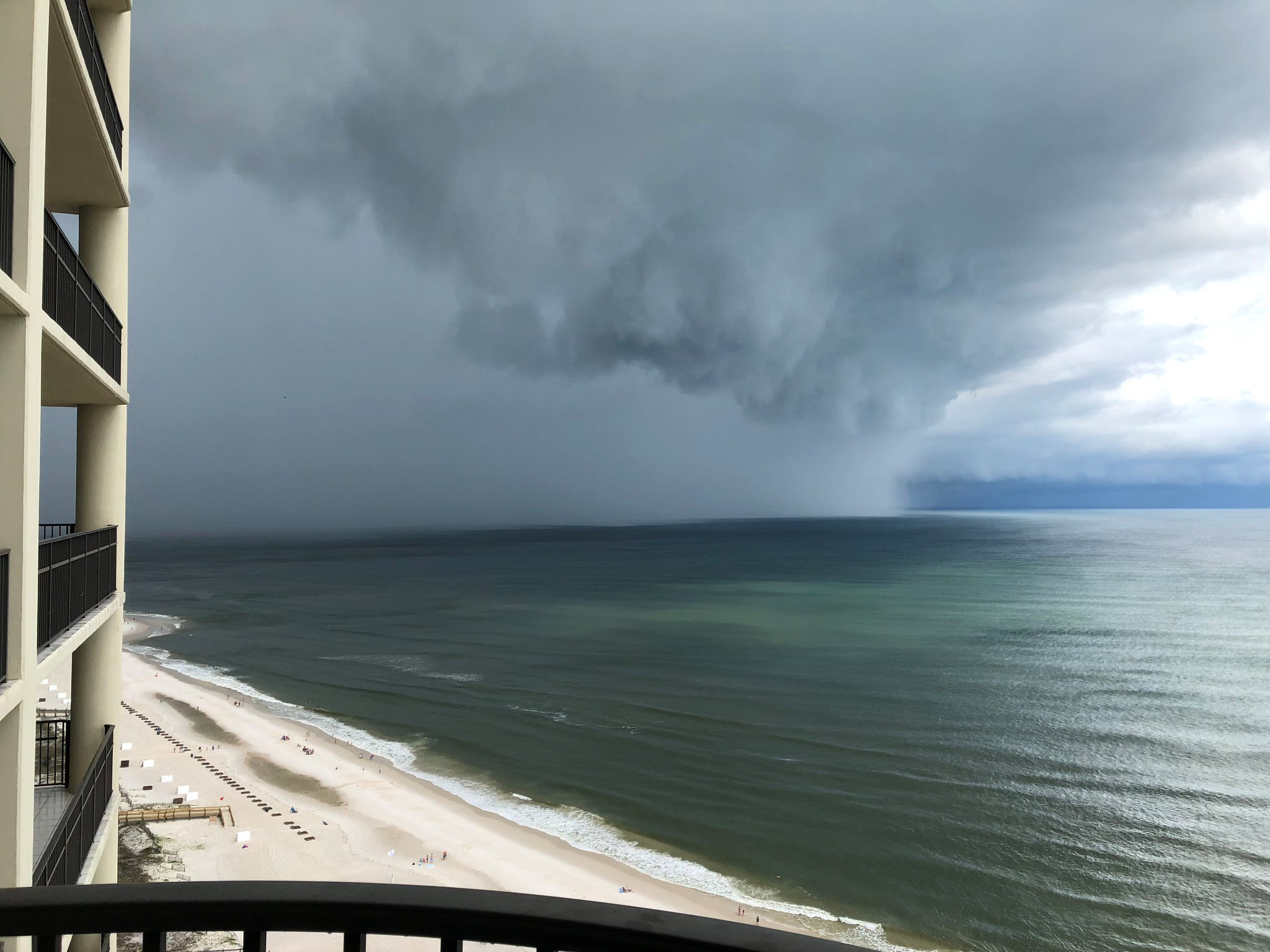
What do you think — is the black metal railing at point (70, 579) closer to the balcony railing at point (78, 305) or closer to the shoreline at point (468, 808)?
the balcony railing at point (78, 305)

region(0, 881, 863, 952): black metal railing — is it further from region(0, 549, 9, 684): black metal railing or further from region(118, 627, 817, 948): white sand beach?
region(118, 627, 817, 948): white sand beach

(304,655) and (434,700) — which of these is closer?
(434,700)

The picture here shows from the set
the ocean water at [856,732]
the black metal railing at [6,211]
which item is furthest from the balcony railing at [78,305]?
the ocean water at [856,732]

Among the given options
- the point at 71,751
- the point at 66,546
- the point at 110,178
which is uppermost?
the point at 110,178

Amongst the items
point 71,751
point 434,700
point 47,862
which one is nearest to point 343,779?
point 434,700

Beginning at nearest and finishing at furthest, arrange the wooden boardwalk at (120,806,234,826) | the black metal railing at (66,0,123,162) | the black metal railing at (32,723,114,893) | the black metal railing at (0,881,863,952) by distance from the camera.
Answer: the black metal railing at (0,881,863,952) → the black metal railing at (32,723,114,893) → the black metal railing at (66,0,123,162) → the wooden boardwalk at (120,806,234,826)

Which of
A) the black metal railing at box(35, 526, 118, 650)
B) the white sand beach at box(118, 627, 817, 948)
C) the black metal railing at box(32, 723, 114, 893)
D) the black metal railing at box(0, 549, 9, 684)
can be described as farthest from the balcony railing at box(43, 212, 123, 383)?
the white sand beach at box(118, 627, 817, 948)

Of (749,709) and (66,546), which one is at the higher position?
(66,546)

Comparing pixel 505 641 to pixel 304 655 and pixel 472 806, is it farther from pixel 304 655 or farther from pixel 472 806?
pixel 472 806
